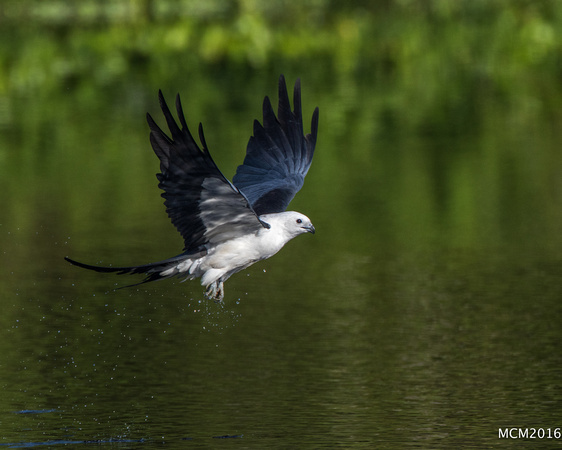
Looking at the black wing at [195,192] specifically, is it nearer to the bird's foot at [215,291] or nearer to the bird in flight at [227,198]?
the bird in flight at [227,198]

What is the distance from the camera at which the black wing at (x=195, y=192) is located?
28.9 ft

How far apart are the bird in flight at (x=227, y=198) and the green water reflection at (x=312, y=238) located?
3.78 ft

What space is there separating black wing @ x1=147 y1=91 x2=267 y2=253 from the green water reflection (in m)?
1.40

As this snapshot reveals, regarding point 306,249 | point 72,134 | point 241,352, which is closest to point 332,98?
point 72,134

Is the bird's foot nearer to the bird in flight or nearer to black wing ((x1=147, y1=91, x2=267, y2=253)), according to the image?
the bird in flight

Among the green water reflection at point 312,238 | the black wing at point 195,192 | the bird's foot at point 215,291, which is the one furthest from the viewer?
the green water reflection at point 312,238

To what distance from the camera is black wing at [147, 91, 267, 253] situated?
882 cm

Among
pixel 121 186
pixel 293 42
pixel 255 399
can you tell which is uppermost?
pixel 293 42

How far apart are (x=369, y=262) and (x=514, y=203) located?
13.1 ft

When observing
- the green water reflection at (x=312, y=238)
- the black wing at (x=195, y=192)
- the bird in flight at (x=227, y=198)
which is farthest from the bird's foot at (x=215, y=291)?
the green water reflection at (x=312, y=238)

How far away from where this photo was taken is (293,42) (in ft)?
98.9

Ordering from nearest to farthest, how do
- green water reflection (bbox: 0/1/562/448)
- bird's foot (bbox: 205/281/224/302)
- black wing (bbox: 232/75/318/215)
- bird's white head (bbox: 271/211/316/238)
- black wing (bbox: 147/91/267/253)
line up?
black wing (bbox: 147/91/267/253) → bird's white head (bbox: 271/211/316/238) → bird's foot (bbox: 205/281/224/302) → green water reflection (bbox: 0/1/562/448) → black wing (bbox: 232/75/318/215)

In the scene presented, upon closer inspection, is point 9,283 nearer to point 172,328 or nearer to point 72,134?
point 172,328

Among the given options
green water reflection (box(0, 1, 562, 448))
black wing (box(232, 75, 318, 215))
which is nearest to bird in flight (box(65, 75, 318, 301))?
black wing (box(232, 75, 318, 215))
